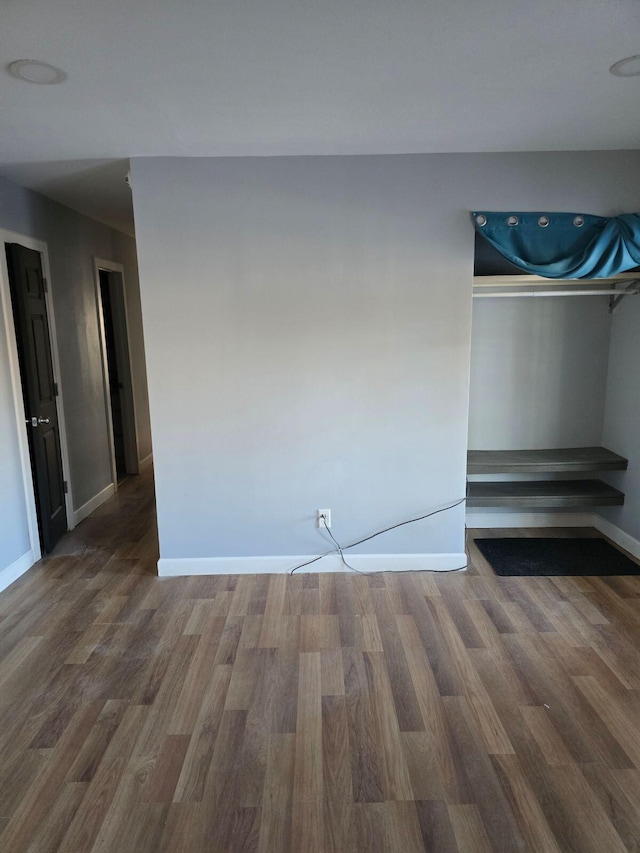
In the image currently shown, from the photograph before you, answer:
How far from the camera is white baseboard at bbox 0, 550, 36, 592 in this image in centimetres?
323

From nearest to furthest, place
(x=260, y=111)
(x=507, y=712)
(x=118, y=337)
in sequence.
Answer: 1. (x=507, y=712)
2. (x=260, y=111)
3. (x=118, y=337)

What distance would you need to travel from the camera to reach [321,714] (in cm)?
214

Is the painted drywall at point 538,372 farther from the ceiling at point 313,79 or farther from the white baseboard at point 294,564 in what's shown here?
the ceiling at point 313,79

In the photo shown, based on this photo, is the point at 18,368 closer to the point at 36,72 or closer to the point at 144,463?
the point at 36,72

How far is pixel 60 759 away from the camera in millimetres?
1938

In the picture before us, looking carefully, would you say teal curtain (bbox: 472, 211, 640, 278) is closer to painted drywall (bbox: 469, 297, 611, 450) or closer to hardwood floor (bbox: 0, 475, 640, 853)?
painted drywall (bbox: 469, 297, 611, 450)

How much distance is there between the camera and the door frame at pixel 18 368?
3312mm

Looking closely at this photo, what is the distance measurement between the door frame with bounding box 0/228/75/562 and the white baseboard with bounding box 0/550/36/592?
0.07 m

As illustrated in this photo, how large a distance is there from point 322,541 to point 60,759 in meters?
1.80

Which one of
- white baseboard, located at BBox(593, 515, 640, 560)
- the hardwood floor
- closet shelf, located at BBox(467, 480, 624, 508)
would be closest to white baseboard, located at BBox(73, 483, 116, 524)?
the hardwood floor

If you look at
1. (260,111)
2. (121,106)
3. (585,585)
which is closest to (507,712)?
(585,585)

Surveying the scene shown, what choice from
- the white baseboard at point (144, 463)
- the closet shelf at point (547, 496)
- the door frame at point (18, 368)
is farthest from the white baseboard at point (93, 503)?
the closet shelf at point (547, 496)

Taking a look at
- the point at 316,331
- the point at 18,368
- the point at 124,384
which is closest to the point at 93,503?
the point at 124,384

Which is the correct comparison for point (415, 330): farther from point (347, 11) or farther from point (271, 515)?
point (347, 11)
